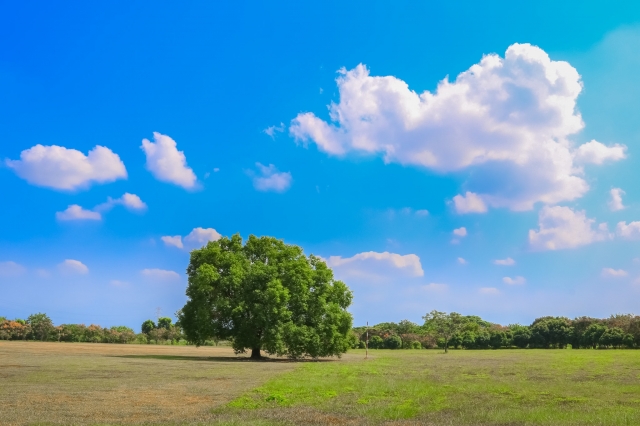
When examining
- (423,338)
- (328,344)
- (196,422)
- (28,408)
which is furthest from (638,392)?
(423,338)

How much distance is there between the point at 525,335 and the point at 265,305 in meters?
87.1

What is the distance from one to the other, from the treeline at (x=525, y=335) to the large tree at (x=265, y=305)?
167 feet

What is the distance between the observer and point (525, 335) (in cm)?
12394

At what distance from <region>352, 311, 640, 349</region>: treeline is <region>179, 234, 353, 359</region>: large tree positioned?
51.0 meters

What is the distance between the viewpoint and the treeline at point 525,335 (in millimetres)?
110750

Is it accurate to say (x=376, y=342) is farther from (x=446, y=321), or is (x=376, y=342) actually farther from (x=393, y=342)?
(x=446, y=321)

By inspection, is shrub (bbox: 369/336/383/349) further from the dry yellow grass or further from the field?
the field

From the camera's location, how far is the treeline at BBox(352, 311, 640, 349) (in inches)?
4360

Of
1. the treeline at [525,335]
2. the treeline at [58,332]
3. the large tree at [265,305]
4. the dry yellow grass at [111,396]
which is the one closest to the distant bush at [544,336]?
the treeline at [525,335]

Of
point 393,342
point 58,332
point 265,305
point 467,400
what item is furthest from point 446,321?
point 58,332

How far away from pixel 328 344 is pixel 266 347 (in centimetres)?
787

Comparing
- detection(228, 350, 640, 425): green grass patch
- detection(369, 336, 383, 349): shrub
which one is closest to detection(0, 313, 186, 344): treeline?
detection(369, 336, 383, 349): shrub

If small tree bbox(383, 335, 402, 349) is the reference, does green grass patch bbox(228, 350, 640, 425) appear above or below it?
above

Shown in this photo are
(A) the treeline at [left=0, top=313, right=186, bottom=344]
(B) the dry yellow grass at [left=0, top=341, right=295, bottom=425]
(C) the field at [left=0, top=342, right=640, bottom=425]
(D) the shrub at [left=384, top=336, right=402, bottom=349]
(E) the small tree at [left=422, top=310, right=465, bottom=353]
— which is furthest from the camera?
(A) the treeline at [left=0, top=313, right=186, bottom=344]
